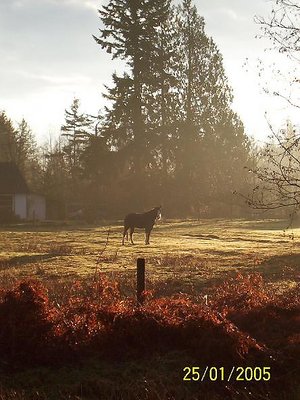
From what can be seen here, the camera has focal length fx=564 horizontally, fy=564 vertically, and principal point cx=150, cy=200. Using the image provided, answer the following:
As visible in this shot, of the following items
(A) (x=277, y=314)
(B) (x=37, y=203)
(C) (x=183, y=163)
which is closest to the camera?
(A) (x=277, y=314)

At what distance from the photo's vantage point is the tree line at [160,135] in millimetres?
62125

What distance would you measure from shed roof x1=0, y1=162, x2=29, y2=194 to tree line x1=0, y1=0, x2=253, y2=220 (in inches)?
Answer: 128

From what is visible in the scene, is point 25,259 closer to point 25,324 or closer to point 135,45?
point 25,324

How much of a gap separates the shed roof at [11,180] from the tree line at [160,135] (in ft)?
10.7

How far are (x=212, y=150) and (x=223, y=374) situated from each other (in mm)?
62054

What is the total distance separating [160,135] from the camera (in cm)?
6372

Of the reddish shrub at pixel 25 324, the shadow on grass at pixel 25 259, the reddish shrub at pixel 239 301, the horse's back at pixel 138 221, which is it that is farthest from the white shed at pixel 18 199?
the reddish shrub at pixel 25 324

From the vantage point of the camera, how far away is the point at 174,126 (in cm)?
6638

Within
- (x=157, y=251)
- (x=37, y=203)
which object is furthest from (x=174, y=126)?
(x=157, y=251)

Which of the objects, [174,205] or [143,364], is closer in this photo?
[143,364]

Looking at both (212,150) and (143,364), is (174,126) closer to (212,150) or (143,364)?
(212,150)

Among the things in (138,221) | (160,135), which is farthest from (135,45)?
(138,221)

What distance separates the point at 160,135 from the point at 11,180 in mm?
17500

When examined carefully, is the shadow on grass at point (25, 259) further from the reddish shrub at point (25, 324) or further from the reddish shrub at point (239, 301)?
the reddish shrub at point (25, 324)
